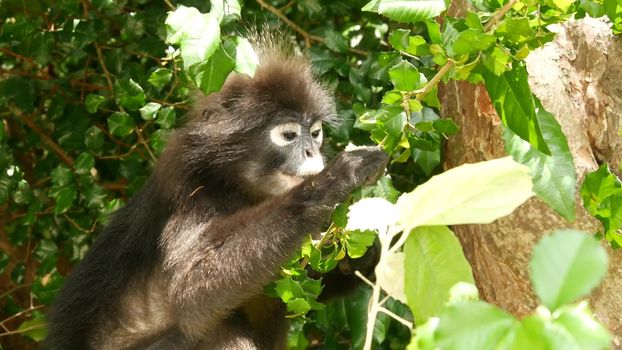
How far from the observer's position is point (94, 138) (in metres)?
4.02

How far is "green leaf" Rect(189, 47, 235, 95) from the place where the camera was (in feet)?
7.04

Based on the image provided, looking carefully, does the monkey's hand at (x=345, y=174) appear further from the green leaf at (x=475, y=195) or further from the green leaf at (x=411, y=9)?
the green leaf at (x=475, y=195)

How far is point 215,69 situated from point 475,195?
3.18ft

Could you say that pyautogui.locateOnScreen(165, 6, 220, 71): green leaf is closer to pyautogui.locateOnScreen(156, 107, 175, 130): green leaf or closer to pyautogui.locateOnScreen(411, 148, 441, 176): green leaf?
pyautogui.locateOnScreen(411, 148, 441, 176): green leaf

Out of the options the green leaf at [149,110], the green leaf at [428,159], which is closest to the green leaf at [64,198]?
the green leaf at [149,110]

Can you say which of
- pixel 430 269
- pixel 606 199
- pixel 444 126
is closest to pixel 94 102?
pixel 444 126

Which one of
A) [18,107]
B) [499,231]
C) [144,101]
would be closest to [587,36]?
[499,231]

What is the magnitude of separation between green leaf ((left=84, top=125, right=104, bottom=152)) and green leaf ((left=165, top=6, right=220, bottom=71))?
2.07 metres

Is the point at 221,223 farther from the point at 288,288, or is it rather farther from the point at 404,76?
the point at 404,76

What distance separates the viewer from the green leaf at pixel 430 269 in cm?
146

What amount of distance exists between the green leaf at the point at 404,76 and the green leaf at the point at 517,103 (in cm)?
27

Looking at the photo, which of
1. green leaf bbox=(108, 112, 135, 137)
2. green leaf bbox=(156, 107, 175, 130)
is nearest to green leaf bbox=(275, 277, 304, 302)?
green leaf bbox=(156, 107, 175, 130)

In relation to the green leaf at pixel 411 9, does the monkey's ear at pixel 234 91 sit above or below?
below

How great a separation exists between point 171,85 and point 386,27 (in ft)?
3.53
